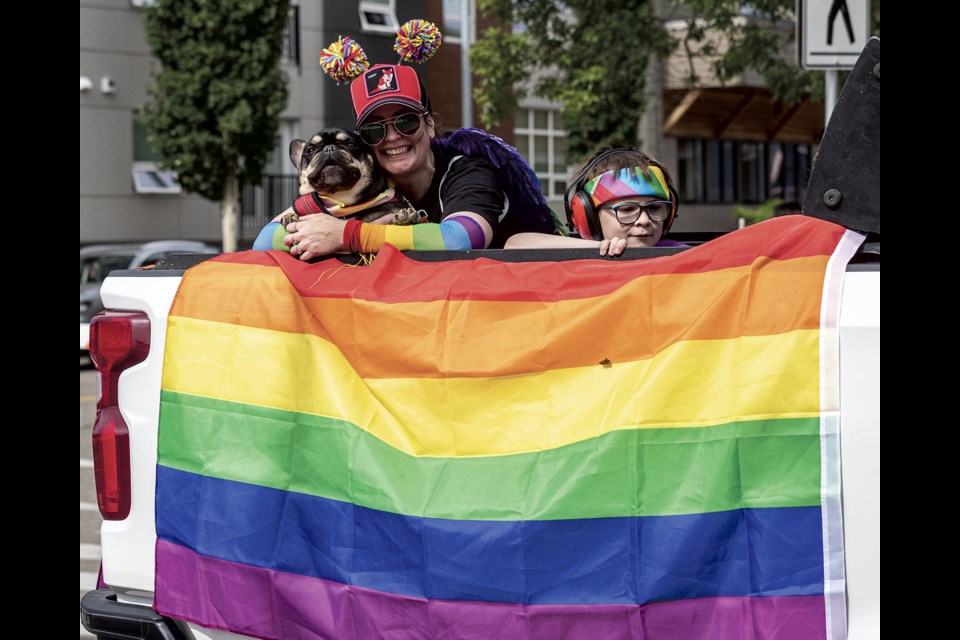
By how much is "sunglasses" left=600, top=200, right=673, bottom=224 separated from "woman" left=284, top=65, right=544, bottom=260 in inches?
15.7

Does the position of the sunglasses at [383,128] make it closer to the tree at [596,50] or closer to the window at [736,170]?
the tree at [596,50]

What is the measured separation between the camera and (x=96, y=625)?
9.55 ft

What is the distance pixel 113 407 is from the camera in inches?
115

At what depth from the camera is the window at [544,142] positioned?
29.7 m

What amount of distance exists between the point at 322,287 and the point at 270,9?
22.4 meters

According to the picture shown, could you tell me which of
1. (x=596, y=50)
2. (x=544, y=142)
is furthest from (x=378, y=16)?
(x=596, y=50)

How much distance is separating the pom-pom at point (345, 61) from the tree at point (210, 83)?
2014cm

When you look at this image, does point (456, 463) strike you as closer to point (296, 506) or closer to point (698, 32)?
point (296, 506)

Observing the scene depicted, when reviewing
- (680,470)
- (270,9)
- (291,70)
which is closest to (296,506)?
(680,470)

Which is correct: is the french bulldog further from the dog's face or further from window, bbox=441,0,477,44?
window, bbox=441,0,477,44

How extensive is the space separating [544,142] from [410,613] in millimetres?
28227

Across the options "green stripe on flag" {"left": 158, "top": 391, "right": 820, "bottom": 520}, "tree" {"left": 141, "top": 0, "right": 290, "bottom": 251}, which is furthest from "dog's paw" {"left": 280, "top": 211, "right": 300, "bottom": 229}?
"tree" {"left": 141, "top": 0, "right": 290, "bottom": 251}

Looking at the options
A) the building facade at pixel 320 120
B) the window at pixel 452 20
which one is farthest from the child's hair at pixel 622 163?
the window at pixel 452 20
